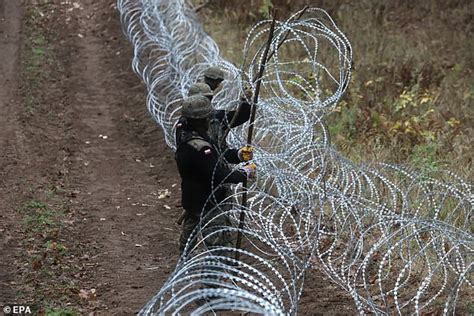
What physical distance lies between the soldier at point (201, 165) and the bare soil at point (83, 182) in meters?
1.03

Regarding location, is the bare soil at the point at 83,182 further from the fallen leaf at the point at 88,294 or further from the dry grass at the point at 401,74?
the dry grass at the point at 401,74

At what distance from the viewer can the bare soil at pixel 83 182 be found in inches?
277

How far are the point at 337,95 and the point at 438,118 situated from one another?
4.81 m

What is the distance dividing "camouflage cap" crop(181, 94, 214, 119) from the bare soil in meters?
1.73

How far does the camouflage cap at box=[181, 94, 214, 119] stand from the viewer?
6.19 meters

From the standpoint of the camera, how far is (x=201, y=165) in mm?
6238

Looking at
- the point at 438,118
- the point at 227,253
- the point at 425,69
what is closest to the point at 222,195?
the point at 227,253

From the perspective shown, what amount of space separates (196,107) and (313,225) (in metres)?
2.18

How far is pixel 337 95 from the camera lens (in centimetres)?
740

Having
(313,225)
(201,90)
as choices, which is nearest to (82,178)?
(313,225)

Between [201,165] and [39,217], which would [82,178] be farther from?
[201,165]

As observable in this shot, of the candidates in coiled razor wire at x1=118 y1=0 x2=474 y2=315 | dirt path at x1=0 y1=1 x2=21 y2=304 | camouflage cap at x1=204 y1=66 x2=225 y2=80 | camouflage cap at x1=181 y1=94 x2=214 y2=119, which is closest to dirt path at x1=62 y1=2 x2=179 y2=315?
coiled razor wire at x1=118 y1=0 x2=474 y2=315

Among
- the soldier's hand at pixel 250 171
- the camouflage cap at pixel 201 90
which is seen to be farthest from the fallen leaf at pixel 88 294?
the camouflage cap at pixel 201 90

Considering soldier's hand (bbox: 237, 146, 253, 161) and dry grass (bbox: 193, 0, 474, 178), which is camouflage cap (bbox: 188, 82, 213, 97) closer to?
soldier's hand (bbox: 237, 146, 253, 161)
